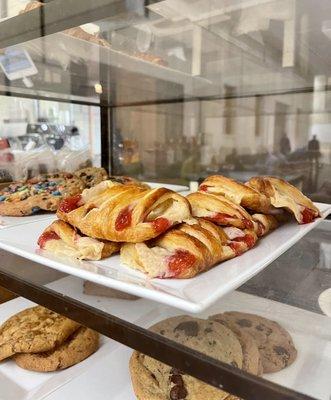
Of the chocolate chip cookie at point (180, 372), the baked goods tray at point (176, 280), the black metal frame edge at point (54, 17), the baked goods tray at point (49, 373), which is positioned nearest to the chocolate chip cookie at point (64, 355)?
the baked goods tray at point (49, 373)

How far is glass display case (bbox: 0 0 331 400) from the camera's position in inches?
16.8

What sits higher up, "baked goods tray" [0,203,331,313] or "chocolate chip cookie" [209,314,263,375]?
"baked goods tray" [0,203,331,313]

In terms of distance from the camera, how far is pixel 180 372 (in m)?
0.54

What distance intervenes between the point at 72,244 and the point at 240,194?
0.87 feet

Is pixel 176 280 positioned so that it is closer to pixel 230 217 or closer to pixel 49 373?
pixel 230 217

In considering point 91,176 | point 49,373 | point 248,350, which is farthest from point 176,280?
point 91,176

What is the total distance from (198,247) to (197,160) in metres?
1.36

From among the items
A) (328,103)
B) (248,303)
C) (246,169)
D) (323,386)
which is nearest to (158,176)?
(246,169)

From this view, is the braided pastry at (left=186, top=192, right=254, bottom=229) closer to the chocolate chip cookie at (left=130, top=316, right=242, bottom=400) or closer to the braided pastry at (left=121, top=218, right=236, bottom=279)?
the braided pastry at (left=121, top=218, right=236, bottom=279)

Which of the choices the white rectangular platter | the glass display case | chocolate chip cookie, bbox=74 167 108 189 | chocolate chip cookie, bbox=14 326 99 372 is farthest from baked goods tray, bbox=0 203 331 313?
chocolate chip cookie, bbox=74 167 108 189

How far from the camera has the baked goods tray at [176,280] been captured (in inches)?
14.8

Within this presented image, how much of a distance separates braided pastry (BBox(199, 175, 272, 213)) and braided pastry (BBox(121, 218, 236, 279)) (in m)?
0.10

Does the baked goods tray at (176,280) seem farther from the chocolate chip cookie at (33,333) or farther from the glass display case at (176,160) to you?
the chocolate chip cookie at (33,333)

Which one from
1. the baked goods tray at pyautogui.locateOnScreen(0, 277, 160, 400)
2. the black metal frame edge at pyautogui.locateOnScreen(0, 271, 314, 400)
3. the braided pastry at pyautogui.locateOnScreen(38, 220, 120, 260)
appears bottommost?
the baked goods tray at pyautogui.locateOnScreen(0, 277, 160, 400)
